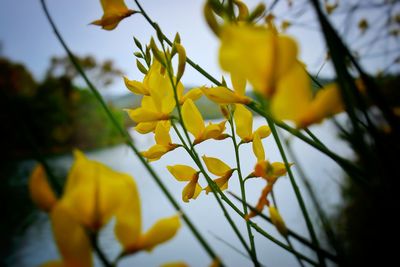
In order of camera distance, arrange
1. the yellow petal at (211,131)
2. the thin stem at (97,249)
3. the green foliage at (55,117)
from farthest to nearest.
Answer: the green foliage at (55,117) → the yellow petal at (211,131) → the thin stem at (97,249)

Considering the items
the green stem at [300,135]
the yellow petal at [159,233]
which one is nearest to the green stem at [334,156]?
the green stem at [300,135]

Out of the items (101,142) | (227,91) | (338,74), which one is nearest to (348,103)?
(338,74)

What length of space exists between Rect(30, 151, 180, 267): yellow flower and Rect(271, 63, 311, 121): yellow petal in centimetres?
10

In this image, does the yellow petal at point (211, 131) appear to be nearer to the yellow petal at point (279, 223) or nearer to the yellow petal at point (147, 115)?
the yellow petal at point (147, 115)

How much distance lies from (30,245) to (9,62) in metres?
11.9

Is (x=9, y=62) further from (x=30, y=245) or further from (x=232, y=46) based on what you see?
A: (x=232, y=46)

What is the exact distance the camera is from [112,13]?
1.28 ft

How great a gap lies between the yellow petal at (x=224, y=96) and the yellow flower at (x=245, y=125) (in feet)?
0.35

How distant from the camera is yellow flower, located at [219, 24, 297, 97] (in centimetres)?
15

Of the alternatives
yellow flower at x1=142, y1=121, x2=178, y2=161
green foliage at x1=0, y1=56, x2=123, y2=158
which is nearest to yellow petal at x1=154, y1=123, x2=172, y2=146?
yellow flower at x1=142, y1=121, x2=178, y2=161

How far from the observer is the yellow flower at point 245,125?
42 cm

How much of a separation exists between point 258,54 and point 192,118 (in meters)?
0.27

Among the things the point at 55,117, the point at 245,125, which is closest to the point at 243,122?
the point at 245,125

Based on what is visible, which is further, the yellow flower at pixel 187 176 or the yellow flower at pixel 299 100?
the yellow flower at pixel 187 176
